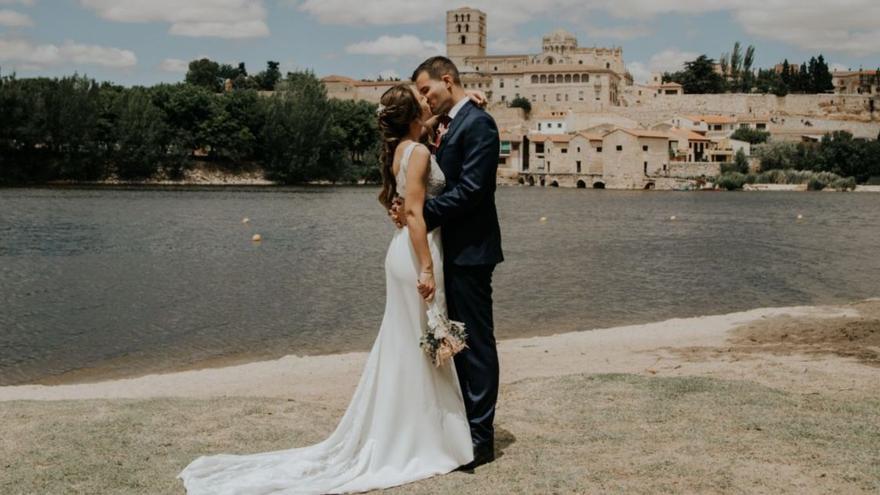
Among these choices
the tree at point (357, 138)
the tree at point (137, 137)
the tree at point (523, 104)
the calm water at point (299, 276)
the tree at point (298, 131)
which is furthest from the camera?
the tree at point (523, 104)

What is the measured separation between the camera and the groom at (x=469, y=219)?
4.86 metres

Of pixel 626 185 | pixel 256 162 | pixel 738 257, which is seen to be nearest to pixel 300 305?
pixel 738 257

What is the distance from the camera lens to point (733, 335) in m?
12.6

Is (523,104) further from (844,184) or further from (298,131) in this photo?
(298,131)

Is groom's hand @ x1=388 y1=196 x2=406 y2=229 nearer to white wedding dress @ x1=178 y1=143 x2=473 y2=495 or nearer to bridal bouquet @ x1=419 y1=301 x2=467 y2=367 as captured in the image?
white wedding dress @ x1=178 y1=143 x2=473 y2=495

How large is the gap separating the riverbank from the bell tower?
440ft

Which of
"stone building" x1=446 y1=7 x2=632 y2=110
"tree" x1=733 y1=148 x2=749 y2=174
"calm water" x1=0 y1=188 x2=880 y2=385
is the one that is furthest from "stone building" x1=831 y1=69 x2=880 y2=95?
"calm water" x1=0 y1=188 x2=880 y2=385

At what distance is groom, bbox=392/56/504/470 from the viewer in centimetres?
486

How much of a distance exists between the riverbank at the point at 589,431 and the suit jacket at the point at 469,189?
1293mm

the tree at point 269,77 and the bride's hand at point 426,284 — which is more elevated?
the tree at point 269,77

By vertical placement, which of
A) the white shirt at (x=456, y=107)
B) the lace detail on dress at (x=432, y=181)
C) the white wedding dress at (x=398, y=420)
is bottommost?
the white wedding dress at (x=398, y=420)

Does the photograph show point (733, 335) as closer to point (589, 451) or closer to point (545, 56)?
point (589, 451)

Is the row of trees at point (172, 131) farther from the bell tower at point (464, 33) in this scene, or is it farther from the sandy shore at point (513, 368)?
the sandy shore at point (513, 368)

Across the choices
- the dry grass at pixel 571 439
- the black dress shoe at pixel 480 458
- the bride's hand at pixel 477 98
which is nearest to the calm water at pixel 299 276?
the dry grass at pixel 571 439
